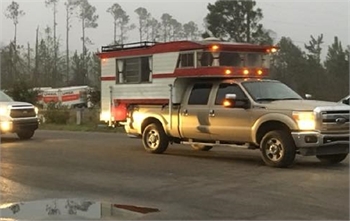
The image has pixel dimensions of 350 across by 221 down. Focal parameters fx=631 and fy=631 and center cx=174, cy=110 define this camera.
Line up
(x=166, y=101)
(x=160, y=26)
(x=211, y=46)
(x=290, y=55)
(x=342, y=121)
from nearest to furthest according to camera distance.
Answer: (x=342, y=121) → (x=211, y=46) → (x=166, y=101) → (x=290, y=55) → (x=160, y=26)

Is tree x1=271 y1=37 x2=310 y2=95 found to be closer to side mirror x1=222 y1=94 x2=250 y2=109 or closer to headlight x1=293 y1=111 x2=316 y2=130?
side mirror x1=222 y1=94 x2=250 y2=109

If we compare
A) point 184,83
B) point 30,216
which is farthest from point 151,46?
point 30,216

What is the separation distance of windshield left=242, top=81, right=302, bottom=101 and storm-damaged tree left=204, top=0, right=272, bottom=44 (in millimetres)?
41879

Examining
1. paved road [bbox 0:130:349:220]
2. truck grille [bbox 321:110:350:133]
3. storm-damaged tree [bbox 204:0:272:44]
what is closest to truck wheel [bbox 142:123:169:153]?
paved road [bbox 0:130:349:220]

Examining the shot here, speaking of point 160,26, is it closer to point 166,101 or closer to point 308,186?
point 166,101

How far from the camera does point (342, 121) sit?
12250 mm

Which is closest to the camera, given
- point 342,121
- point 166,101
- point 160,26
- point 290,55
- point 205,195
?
point 205,195

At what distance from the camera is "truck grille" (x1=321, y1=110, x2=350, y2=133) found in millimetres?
12062

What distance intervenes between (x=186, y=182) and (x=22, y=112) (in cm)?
1042

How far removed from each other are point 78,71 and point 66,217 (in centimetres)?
5335

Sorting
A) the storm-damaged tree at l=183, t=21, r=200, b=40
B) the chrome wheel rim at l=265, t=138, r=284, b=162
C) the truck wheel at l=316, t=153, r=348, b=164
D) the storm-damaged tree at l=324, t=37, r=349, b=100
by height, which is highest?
the storm-damaged tree at l=183, t=21, r=200, b=40

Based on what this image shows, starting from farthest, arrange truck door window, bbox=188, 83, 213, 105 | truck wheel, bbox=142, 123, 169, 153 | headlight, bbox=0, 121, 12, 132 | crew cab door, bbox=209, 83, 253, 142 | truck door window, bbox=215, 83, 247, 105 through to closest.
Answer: headlight, bbox=0, 121, 12, 132, truck wheel, bbox=142, 123, 169, 153, truck door window, bbox=188, 83, 213, 105, truck door window, bbox=215, 83, 247, 105, crew cab door, bbox=209, 83, 253, 142

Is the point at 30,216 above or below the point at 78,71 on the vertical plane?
below

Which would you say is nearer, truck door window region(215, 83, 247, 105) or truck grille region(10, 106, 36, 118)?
truck door window region(215, 83, 247, 105)
